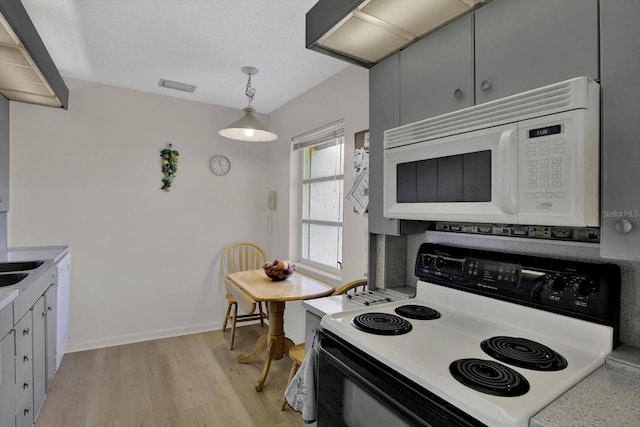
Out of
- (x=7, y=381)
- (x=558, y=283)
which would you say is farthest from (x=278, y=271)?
(x=558, y=283)

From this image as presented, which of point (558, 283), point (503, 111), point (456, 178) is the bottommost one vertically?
point (558, 283)

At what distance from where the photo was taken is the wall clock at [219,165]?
3.71 meters

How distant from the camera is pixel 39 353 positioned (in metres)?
2.04

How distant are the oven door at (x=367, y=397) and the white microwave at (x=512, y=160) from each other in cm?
60

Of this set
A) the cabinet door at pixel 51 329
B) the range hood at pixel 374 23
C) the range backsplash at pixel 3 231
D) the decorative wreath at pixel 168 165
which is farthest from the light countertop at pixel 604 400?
the range backsplash at pixel 3 231

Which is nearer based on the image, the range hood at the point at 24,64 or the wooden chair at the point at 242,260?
the range hood at the point at 24,64

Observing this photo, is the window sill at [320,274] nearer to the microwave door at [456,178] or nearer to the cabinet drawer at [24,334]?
the microwave door at [456,178]

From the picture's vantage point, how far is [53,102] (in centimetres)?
279

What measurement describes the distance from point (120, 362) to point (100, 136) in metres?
2.05

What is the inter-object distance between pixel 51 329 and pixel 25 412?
65 centimetres

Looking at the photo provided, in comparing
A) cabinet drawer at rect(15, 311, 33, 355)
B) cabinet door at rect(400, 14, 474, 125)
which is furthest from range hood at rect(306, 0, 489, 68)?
cabinet drawer at rect(15, 311, 33, 355)

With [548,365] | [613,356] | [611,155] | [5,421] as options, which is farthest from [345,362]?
[5,421]

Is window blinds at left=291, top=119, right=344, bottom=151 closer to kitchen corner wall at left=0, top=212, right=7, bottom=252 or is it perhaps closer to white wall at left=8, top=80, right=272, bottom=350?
white wall at left=8, top=80, right=272, bottom=350

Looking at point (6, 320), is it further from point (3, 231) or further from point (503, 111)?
point (503, 111)
